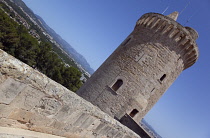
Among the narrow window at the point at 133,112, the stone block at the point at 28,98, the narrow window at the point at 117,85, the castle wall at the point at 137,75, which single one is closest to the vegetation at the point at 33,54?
the castle wall at the point at 137,75

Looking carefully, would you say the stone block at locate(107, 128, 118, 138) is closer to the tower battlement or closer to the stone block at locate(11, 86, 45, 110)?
the stone block at locate(11, 86, 45, 110)

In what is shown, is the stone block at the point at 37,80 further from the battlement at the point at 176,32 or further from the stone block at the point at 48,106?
the battlement at the point at 176,32

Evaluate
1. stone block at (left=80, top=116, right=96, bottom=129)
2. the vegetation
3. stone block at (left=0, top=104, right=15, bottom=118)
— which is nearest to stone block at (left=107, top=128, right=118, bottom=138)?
stone block at (left=80, top=116, right=96, bottom=129)

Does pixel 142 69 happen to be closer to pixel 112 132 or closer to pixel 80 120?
pixel 112 132

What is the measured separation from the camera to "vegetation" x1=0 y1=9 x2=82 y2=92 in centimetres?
3133

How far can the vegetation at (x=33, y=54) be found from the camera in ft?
103

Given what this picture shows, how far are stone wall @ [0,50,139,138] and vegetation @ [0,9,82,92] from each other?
28101 mm

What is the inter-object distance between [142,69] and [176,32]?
2.91 metres

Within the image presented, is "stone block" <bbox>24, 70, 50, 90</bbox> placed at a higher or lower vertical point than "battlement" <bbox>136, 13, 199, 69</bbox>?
lower

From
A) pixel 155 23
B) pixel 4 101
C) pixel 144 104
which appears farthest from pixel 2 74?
pixel 155 23

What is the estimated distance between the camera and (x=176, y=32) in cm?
1174

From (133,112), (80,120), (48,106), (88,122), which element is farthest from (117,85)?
(48,106)

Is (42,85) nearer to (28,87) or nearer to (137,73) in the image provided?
(28,87)

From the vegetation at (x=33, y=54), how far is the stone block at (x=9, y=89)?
1133 inches
